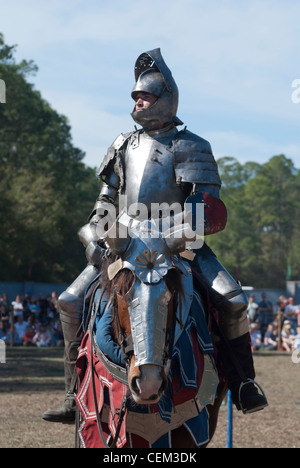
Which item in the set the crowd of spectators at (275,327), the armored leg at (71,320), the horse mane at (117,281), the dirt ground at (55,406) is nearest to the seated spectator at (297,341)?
the crowd of spectators at (275,327)

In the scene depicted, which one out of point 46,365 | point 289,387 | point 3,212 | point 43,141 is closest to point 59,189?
point 43,141

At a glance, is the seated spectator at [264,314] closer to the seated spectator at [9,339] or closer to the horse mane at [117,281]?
the seated spectator at [9,339]

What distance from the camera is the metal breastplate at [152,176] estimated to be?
494 cm

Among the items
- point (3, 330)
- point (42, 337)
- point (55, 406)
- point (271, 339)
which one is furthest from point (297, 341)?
point (55, 406)

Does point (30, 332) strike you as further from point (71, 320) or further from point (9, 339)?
point (71, 320)

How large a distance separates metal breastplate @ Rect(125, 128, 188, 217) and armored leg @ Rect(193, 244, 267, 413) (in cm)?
47

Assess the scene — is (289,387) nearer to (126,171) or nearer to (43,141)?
(126,171)

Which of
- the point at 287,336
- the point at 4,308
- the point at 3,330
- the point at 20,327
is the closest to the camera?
the point at 4,308

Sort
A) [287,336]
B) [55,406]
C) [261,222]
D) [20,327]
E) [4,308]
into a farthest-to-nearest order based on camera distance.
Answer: [261,222], [287,336], [20,327], [4,308], [55,406]

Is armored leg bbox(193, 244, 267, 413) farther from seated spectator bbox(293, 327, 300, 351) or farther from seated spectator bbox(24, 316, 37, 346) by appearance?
seated spectator bbox(24, 316, 37, 346)

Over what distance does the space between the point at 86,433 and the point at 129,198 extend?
65.2 inches

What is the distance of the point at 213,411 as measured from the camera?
16.0 feet

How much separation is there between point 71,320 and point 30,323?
17850mm

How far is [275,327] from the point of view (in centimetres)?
2367
